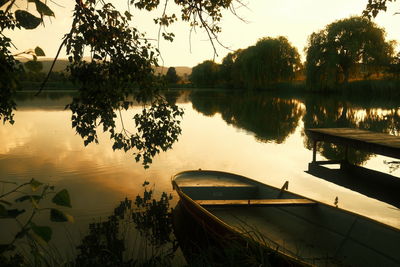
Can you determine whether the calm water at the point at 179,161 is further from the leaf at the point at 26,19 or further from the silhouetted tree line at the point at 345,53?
the silhouetted tree line at the point at 345,53

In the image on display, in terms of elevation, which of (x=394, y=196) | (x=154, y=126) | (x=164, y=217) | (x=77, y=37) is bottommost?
(x=164, y=217)

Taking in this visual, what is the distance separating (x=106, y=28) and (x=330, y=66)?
39761 millimetres

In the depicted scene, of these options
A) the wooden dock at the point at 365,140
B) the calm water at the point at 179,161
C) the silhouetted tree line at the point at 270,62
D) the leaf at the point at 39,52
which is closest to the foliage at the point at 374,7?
the wooden dock at the point at 365,140

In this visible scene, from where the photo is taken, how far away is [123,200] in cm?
945

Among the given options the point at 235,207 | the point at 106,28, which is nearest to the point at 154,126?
the point at 106,28

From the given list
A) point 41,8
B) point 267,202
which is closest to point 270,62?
point 267,202

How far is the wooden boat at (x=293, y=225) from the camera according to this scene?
17.6 ft

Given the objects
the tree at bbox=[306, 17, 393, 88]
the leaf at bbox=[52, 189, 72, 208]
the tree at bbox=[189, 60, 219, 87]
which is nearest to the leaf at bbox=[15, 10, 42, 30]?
the leaf at bbox=[52, 189, 72, 208]

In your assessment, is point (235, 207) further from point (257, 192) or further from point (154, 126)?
point (154, 126)

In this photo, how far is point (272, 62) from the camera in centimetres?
5672

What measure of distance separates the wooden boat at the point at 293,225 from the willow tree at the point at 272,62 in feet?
Answer: 164

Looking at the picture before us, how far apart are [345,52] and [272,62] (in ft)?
50.0

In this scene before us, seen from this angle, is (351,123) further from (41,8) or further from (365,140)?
(41,8)

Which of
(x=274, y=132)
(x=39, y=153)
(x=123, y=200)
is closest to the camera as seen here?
(x=123, y=200)
